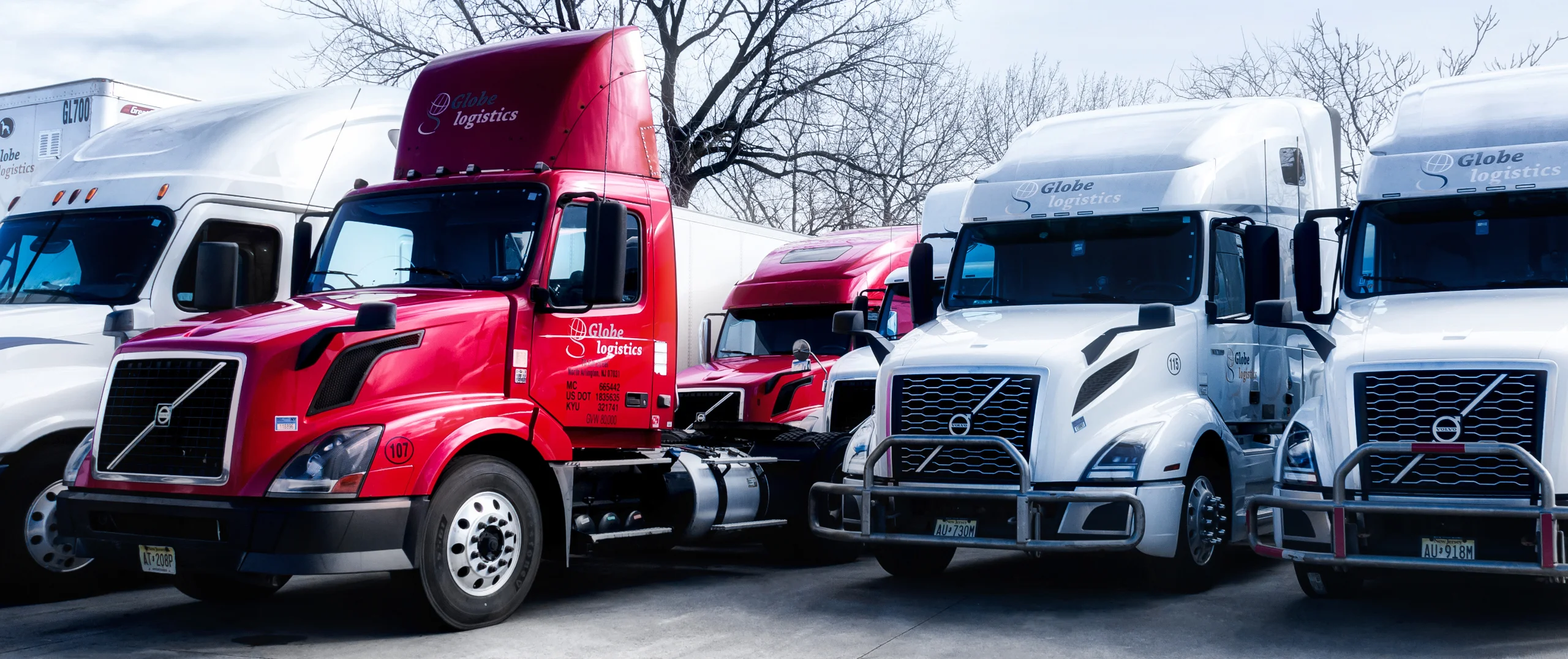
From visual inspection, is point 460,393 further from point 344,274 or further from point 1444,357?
point 1444,357

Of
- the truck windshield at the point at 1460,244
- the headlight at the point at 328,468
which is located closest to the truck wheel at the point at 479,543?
the headlight at the point at 328,468

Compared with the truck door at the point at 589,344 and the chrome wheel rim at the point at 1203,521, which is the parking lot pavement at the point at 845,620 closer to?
the chrome wheel rim at the point at 1203,521

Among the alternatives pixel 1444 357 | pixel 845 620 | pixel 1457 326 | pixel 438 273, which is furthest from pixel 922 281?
pixel 1444 357

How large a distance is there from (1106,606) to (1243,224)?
128 inches

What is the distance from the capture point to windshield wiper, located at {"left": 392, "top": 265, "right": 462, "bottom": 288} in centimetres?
862

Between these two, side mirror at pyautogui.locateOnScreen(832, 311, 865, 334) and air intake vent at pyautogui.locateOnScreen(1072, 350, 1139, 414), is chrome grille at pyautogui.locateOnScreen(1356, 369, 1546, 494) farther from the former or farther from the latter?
side mirror at pyautogui.locateOnScreen(832, 311, 865, 334)

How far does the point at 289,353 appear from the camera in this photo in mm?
7383

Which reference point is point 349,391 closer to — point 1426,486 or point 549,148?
point 549,148

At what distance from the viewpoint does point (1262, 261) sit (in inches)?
381

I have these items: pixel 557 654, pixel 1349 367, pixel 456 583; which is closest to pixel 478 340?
pixel 456 583

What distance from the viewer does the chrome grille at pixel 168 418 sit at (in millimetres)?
7387

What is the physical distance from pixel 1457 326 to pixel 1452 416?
70 cm

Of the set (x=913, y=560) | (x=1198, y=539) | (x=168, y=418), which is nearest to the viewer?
(x=168, y=418)

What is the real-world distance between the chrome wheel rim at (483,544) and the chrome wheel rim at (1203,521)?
429 cm
